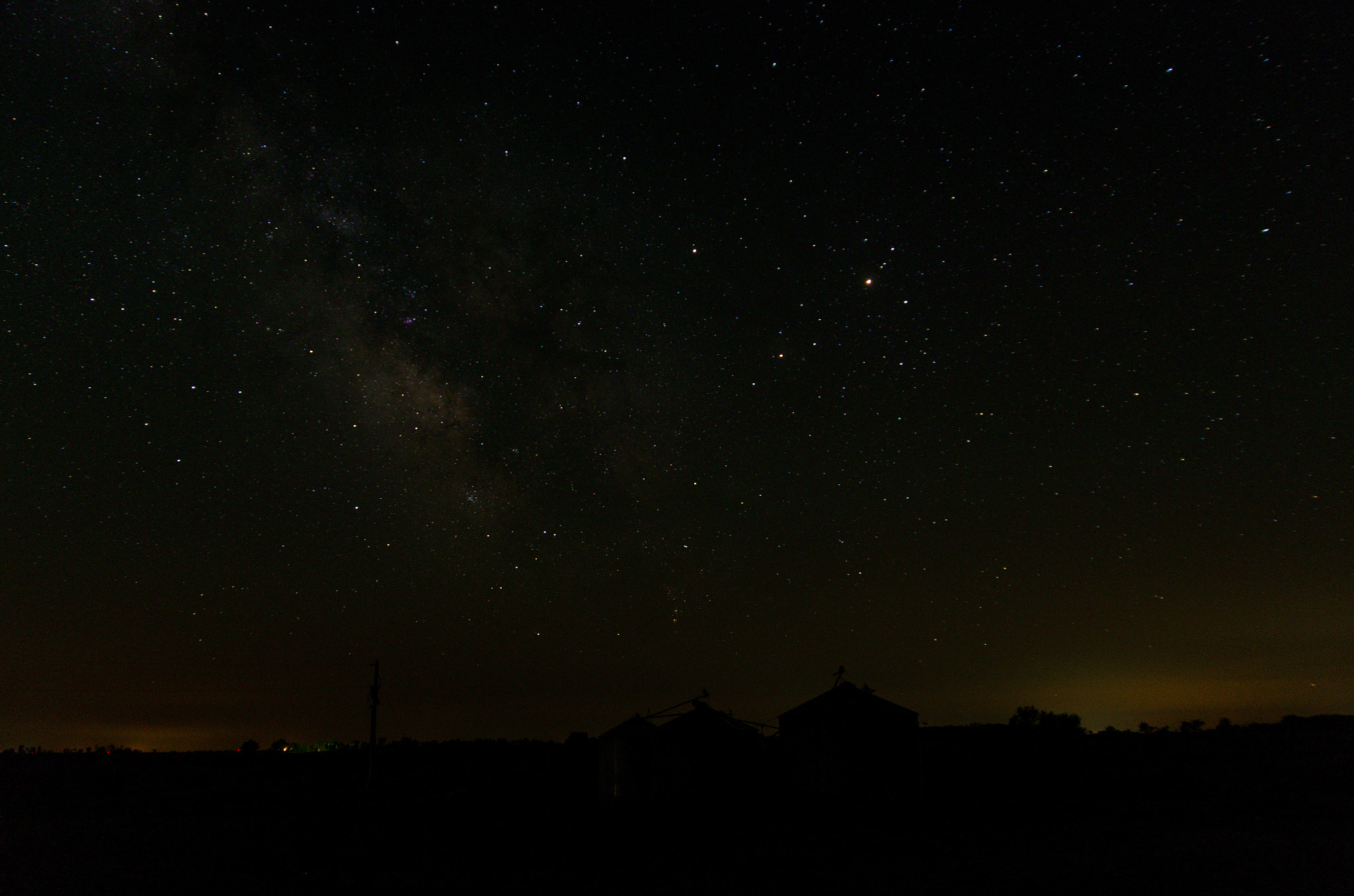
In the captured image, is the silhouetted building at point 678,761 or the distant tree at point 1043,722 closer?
the silhouetted building at point 678,761

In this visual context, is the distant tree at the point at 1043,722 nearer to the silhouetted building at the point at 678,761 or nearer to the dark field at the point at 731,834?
the dark field at the point at 731,834

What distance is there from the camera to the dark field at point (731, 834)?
569 inches

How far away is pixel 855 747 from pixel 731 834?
299 inches

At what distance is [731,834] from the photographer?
20266 millimetres

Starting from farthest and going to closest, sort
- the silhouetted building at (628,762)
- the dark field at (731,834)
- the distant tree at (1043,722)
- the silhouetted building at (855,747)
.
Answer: the distant tree at (1043,722), the silhouetted building at (628,762), the silhouetted building at (855,747), the dark field at (731,834)

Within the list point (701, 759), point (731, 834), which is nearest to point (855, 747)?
point (701, 759)

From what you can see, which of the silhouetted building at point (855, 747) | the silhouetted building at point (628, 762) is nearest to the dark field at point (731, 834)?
the silhouetted building at point (855, 747)

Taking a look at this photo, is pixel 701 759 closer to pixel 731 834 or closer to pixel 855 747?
pixel 855 747

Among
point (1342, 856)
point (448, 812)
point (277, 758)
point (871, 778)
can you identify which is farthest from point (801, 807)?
point (277, 758)

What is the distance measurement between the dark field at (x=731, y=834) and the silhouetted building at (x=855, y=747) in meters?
0.63

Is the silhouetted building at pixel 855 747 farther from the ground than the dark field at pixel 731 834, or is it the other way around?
the silhouetted building at pixel 855 747

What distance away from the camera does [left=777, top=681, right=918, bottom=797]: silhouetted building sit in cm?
2577

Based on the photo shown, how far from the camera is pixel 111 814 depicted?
2944cm

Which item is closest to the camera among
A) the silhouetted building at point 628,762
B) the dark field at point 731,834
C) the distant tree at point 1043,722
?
the dark field at point 731,834
